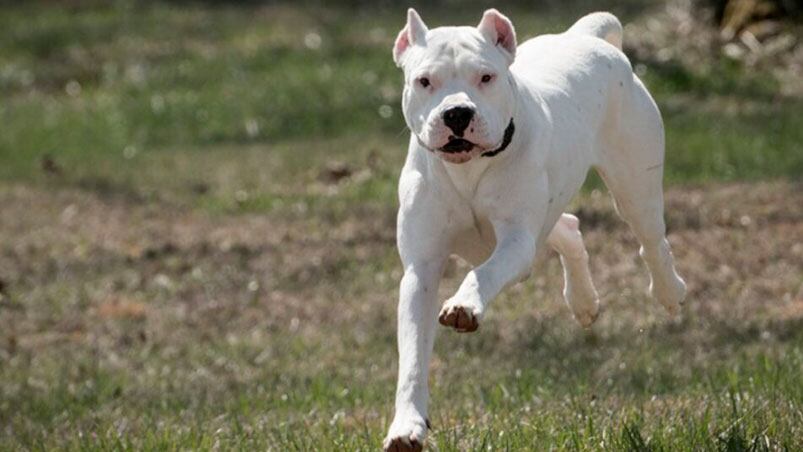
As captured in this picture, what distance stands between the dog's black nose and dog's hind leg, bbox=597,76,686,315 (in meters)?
1.82

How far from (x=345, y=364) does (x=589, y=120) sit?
3.34m

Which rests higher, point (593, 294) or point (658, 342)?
point (593, 294)

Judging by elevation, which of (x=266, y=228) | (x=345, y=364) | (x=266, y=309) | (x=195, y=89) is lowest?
(x=195, y=89)

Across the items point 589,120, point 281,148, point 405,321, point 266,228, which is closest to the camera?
point 405,321

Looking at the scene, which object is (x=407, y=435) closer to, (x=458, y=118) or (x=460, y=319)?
(x=460, y=319)

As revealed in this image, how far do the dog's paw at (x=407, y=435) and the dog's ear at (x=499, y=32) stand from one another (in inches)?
53.5

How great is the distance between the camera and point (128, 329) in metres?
11.5

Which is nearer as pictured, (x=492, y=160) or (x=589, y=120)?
(x=492, y=160)

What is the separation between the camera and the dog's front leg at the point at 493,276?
5535mm

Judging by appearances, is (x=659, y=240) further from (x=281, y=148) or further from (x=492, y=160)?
(x=281, y=148)

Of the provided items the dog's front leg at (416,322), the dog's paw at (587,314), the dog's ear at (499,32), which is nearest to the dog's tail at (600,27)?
the dog's paw at (587,314)

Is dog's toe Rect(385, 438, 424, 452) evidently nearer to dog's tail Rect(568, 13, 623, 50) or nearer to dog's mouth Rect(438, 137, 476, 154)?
dog's mouth Rect(438, 137, 476, 154)

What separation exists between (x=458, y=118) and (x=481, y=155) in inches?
14.1

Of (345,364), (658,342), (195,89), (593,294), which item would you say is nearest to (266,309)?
(345,364)
